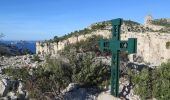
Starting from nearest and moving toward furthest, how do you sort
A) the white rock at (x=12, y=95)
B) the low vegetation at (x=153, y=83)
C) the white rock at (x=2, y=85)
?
the low vegetation at (x=153, y=83)
the white rock at (x=12, y=95)
the white rock at (x=2, y=85)

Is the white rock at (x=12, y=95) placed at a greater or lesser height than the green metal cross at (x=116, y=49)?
lesser

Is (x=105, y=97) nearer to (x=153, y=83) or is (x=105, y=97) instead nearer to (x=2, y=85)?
(x=153, y=83)

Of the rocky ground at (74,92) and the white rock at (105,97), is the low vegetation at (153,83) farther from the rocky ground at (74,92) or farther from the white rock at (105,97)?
the white rock at (105,97)

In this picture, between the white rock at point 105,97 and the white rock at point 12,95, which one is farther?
the white rock at point 105,97

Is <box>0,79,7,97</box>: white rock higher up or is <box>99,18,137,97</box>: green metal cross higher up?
<box>99,18,137,97</box>: green metal cross

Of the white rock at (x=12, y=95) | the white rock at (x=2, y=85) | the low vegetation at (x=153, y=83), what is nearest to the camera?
the low vegetation at (x=153, y=83)

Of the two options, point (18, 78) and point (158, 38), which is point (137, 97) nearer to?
point (18, 78)

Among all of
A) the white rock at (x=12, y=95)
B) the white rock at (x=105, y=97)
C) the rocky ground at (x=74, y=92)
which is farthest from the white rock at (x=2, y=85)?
the white rock at (x=105, y=97)

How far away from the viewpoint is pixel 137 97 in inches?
520

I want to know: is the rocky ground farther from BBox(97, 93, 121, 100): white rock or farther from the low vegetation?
the low vegetation

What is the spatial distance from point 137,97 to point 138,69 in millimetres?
2384

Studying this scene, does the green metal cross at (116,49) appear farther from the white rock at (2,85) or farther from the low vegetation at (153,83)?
the white rock at (2,85)

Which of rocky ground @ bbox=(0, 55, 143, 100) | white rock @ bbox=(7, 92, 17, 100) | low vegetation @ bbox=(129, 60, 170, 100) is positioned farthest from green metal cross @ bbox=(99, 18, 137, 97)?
white rock @ bbox=(7, 92, 17, 100)

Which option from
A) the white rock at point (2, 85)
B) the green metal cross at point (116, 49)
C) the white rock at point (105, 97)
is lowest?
the white rock at point (105, 97)
